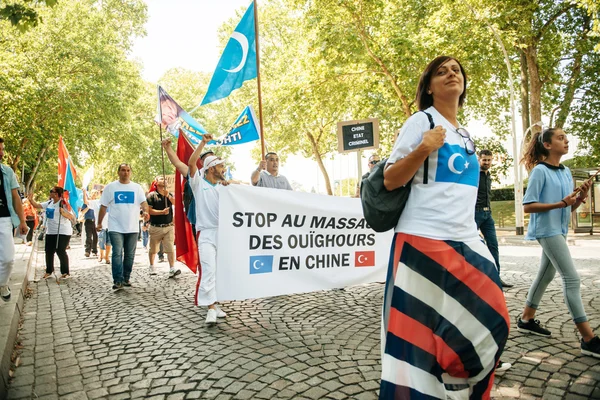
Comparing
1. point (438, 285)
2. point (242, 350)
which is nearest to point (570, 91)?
point (242, 350)

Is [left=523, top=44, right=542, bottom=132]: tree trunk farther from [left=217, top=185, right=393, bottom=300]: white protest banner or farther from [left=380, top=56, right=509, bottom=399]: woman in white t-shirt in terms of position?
[left=380, top=56, right=509, bottom=399]: woman in white t-shirt

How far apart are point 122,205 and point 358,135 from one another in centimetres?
471

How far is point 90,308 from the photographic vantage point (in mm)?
6113

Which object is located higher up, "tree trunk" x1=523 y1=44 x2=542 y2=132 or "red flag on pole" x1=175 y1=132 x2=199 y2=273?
"tree trunk" x1=523 y1=44 x2=542 y2=132

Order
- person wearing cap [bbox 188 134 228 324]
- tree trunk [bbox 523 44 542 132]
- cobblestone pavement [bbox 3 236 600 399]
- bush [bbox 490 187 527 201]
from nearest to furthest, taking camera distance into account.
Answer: cobblestone pavement [bbox 3 236 600 399], person wearing cap [bbox 188 134 228 324], tree trunk [bbox 523 44 542 132], bush [bbox 490 187 527 201]

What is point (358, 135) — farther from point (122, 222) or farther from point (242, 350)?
point (242, 350)

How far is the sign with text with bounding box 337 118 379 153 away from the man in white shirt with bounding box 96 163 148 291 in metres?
4.18

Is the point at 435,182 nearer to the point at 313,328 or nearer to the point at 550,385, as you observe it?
the point at 550,385

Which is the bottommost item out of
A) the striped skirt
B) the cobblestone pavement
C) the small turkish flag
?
the cobblestone pavement

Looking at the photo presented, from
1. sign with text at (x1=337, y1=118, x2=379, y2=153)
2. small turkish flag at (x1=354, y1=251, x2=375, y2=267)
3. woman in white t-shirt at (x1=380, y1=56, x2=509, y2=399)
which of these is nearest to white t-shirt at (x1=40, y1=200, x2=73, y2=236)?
sign with text at (x1=337, y1=118, x2=379, y2=153)

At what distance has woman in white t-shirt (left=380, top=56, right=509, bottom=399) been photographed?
1889mm

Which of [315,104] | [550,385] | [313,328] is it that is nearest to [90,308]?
[313,328]

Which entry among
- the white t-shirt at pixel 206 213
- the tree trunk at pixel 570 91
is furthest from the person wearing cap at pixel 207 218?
the tree trunk at pixel 570 91

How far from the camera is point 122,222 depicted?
7613mm
